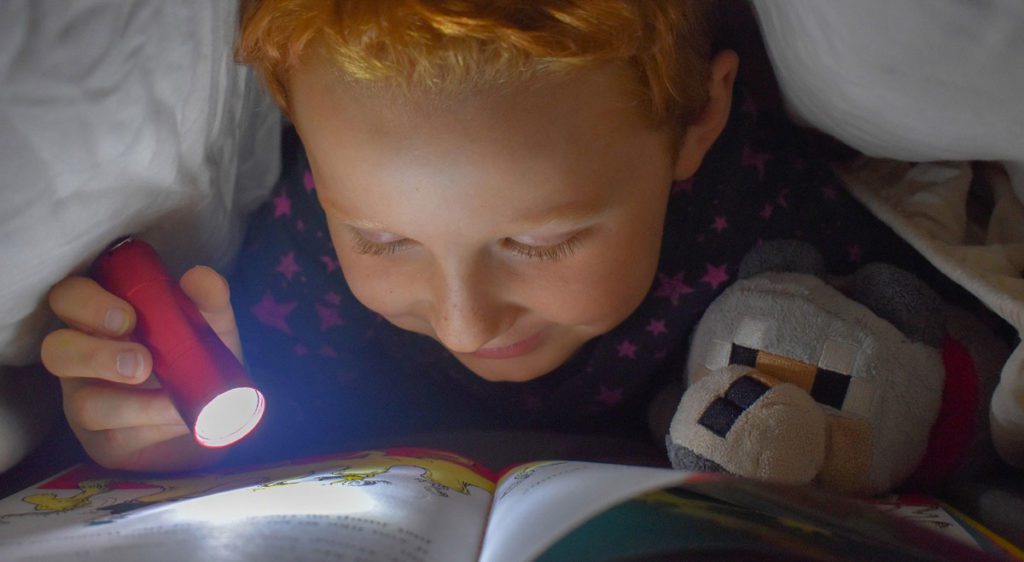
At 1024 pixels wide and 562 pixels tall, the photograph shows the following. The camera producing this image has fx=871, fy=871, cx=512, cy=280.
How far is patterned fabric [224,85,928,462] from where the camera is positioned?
2.60 ft

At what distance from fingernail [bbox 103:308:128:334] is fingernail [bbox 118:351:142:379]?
22 mm

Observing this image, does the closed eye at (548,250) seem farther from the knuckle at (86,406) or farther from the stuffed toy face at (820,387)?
the knuckle at (86,406)

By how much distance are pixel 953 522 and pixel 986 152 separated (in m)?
0.27

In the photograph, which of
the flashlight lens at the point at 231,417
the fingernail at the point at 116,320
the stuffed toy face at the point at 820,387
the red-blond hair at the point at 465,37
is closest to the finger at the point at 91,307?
the fingernail at the point at 116,320

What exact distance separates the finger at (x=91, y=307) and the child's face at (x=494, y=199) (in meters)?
0.17

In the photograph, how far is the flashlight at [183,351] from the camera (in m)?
0.58

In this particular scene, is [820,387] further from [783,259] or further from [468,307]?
[468,307]

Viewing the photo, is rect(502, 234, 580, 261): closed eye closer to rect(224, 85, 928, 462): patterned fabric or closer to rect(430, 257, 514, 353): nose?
rect(430, 257, 514, 353): nose

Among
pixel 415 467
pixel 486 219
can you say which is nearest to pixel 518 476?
pixel 415 467

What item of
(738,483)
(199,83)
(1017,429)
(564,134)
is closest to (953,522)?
(1017,429)

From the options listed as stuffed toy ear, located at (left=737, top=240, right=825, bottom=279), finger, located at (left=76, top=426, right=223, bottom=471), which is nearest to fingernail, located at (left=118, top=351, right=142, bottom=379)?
finger, located at (left=76, top=426, right=223, bottom=471)

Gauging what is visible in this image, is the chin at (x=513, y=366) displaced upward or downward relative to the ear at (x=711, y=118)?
downward

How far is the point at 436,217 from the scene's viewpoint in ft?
1.89

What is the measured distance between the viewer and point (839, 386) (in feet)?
2.10
